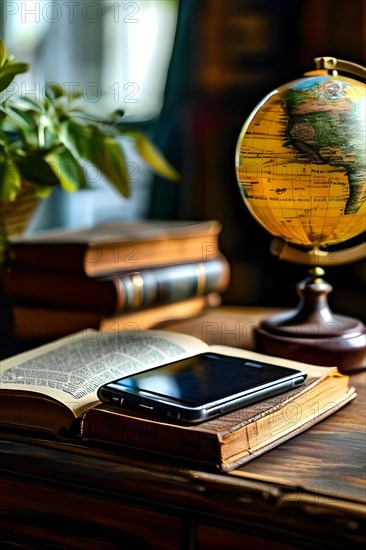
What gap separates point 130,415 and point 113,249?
53 centimetres

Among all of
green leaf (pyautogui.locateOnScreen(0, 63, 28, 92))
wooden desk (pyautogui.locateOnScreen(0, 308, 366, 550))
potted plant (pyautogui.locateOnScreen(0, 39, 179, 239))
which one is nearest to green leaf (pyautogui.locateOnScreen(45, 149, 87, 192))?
potted plant (pyautogui.locateOnScreen(0, 39, 179, 239))

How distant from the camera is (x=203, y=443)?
79cm

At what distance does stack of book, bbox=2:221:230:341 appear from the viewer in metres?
1.32

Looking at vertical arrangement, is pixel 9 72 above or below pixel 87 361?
above

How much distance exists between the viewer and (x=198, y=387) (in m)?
0.89

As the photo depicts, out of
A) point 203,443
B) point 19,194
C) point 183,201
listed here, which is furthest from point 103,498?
point 183,201

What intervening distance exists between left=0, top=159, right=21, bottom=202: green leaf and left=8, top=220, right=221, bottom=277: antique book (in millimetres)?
119

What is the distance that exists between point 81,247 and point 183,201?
0.63 m

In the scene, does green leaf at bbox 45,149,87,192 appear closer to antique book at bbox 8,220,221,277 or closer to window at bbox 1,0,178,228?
antique book at bbox 8,220,221,277

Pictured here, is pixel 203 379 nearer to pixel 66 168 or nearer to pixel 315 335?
pixel 315 335

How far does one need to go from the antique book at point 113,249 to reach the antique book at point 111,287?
15mm

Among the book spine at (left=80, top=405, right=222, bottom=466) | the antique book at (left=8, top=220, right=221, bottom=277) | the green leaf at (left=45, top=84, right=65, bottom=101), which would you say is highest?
the green leaf at (left=45, top=84, right=65, bottom=101)

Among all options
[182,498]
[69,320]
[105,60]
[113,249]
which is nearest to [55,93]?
[113,249]

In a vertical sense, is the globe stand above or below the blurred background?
below
